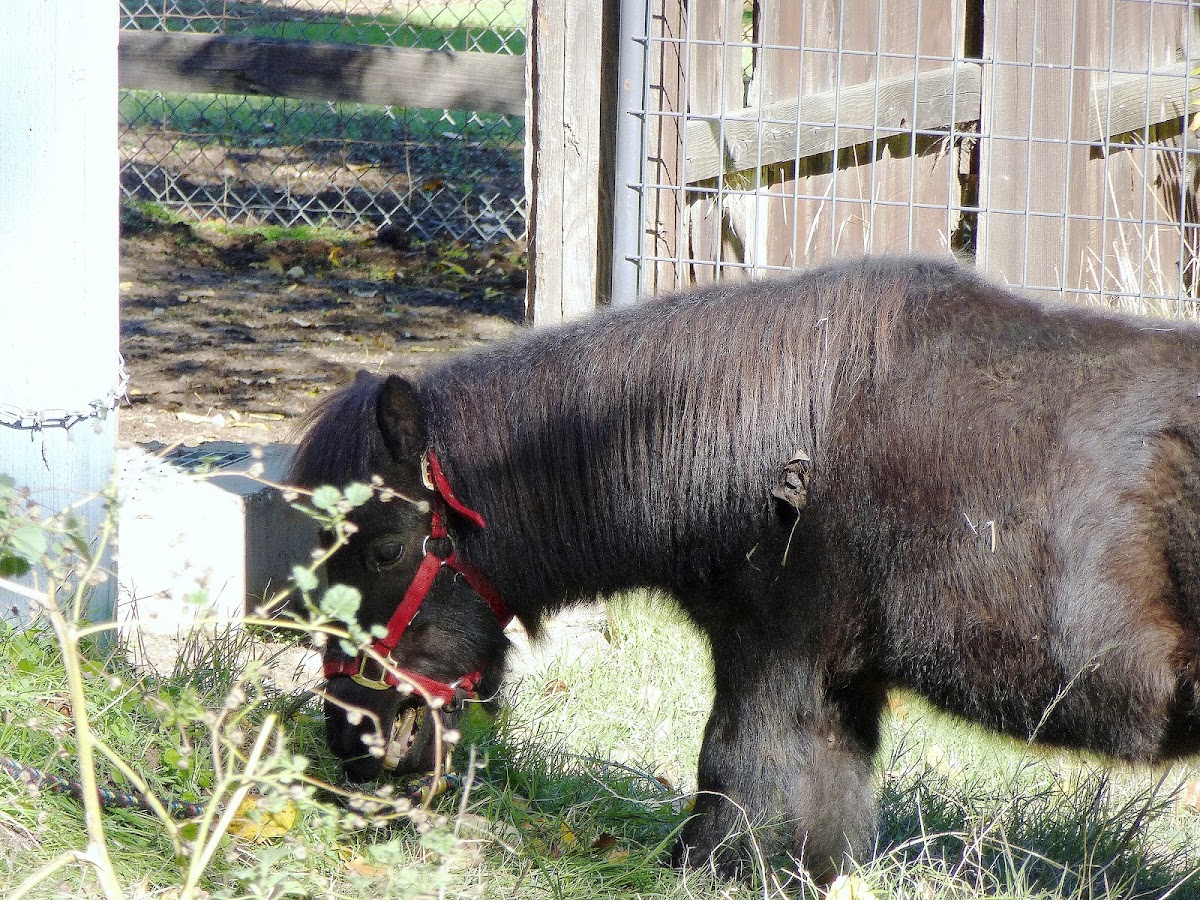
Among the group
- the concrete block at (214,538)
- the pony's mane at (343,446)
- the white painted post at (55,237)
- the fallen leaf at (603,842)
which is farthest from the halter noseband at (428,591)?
the concrete block at (214,538)

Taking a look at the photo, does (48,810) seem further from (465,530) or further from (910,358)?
(910,358)

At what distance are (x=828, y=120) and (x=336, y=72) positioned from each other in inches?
166

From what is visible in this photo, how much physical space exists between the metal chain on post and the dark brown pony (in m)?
0.74

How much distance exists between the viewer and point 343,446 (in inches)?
121

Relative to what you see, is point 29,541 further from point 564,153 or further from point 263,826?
point 564,153

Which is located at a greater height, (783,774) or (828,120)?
(828,120)

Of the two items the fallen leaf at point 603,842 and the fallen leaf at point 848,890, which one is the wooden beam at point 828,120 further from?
the fallen leaf at point 848,890

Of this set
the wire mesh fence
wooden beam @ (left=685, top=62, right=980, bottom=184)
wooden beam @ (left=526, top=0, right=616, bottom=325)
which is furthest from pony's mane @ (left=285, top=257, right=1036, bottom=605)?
wooden beam @ (left=685, top=62, right=980, bottom=184)

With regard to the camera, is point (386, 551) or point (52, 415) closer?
point (386, 551)

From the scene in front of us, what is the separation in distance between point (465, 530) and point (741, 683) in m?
0.77

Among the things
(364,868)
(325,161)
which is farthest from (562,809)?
(325,161)

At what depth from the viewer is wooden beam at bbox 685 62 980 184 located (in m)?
5.05

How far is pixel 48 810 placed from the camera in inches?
115

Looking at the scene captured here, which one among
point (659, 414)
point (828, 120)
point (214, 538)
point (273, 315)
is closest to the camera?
point (659, 414)
